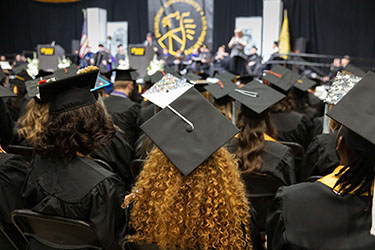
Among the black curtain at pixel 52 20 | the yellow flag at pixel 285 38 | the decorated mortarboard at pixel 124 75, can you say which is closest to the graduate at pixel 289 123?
the decorated mortarboard at pixel 124 75

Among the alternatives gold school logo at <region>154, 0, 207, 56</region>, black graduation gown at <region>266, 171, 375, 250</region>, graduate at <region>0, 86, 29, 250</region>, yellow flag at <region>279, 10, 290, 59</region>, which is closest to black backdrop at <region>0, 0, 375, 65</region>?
yellow flag at <region>279, 10, 290, 59</region>

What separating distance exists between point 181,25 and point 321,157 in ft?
50.4

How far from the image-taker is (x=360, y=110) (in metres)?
1.45

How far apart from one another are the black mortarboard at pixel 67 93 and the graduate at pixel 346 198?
1.27m

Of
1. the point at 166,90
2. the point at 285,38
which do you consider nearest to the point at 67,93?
the point at 166,90

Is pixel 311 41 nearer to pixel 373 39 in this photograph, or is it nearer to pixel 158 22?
pixel 373 39

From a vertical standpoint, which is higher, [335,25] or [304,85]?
[335,25]

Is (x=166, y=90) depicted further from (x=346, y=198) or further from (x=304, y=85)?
(x=304, y=85)

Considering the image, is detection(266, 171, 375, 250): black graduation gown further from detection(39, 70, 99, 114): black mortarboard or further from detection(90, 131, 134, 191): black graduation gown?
detection(90, 131, 134, 191): black graduation gown

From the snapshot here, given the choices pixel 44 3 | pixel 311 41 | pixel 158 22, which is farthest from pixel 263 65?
pixel 44 3

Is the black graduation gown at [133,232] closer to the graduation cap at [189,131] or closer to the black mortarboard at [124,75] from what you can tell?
the graduation cap at [189,131]

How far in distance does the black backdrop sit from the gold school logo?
825 millimetres

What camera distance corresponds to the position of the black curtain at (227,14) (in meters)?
16.6

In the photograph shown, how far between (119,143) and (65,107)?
Answer: 125 centimetres
